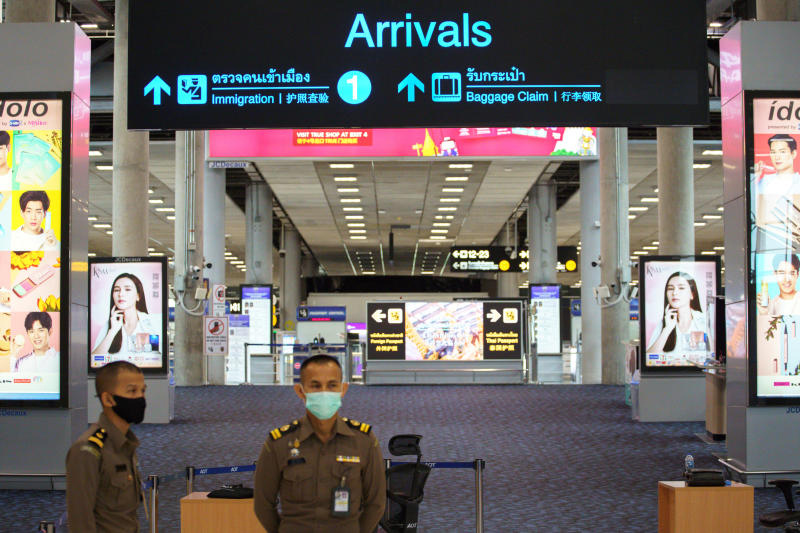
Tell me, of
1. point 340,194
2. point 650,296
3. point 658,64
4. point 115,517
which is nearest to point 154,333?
point 650,296

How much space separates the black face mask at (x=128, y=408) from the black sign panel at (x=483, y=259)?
88.9ft

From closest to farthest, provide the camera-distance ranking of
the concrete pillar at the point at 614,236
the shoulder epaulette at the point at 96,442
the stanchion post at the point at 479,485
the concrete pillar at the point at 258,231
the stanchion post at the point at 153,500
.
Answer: the shoulder epaulette at the point at 96,442, the stanchion post at the point at 153,500, the stanchion post at the point at 479,485, the concrete pillar at the point at 614,236, the concrete pillar at the point at 258,231

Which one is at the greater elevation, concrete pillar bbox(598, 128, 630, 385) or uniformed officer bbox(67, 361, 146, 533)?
concrete pillar bbox(598, 128, 630, 385)

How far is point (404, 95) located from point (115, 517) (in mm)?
4728

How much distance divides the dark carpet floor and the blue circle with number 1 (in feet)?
10.6

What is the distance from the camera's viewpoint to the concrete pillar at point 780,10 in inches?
378

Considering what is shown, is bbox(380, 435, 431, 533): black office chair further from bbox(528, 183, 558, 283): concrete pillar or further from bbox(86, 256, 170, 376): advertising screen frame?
bbox(528, 183, 558, 283): concrete pillar

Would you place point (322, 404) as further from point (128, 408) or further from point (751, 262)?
point (751, 262)

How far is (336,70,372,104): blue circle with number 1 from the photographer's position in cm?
779

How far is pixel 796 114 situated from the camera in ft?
29.6

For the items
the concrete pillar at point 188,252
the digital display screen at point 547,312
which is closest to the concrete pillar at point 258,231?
the concrete pillar at point 188,252

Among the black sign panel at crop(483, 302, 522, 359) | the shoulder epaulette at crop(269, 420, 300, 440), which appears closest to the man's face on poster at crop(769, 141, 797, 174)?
the shoulder epaulette at crop(269, 420, 300, 440)

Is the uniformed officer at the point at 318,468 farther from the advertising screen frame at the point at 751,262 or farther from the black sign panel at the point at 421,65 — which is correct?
the advertising screen frame at the point at 751,262

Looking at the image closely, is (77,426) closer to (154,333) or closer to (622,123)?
(622,123)
